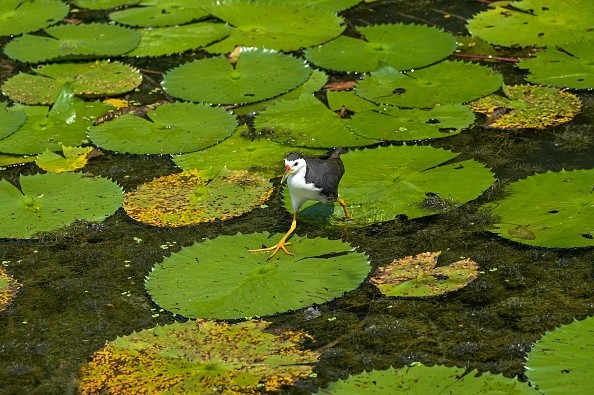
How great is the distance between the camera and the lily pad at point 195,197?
5.71 meters

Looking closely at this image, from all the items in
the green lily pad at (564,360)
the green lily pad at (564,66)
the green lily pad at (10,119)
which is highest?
the green lily pad at (564,66)

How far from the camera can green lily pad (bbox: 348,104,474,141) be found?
636 centimetres

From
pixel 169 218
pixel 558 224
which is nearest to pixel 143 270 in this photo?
pixel 169 218

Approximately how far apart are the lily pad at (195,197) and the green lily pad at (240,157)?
72mm

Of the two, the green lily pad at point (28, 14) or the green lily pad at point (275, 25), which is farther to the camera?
the green lily pad at point (28, 14)

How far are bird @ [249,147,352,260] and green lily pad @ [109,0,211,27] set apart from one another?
3179 mm

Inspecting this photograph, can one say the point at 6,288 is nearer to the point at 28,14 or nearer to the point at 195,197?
the point at 195,197

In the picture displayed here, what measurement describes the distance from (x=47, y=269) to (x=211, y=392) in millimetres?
1546

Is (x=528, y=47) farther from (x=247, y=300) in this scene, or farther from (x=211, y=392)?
(x=211, y=392)

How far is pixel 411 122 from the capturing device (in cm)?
650

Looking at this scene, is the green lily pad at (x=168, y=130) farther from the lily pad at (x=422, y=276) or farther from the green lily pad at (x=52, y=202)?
the lily pad at (x=422, y=276)

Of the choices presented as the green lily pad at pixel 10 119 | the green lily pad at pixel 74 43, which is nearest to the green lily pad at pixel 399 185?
the green lily pad at pixel 10 119

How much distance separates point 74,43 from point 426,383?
4795 mm

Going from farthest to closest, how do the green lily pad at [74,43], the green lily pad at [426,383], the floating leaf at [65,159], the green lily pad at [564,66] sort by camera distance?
the green lily pad at [74,43] → the green lily pad at [564,66] → the floating leaf at [65,159] → the green lily pad at [426,383]
